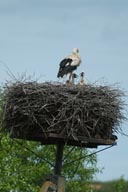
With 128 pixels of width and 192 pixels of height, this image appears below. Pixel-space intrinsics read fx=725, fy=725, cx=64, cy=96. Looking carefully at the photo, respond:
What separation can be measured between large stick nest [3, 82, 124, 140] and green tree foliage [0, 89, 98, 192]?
12.0 ft

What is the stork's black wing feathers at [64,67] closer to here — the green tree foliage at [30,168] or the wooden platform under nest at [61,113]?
the wooden platform under nest at [61,113]

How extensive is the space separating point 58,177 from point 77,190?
16950mm

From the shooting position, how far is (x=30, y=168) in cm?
2422

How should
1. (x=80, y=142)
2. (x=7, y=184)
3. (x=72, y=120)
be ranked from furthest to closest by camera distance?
1. (x=7, y=184)
2. (x=80, y=142)
3. (x=72, y=120)

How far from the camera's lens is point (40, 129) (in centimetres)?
1040

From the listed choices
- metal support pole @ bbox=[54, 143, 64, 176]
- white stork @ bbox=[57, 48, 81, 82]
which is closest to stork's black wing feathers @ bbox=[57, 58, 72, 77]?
white stork @ bbox=[57, 48, 81, 82]

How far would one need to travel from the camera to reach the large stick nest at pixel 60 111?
404 inches

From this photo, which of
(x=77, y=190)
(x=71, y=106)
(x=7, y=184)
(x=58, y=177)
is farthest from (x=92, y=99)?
(x=77, y=190)

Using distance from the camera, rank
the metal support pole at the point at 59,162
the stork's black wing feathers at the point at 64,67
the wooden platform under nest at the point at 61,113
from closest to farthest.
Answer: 1. the wooden platform under nest at the point at 61,113
2. the metal support pole at the point at 59,162
3. the stork's black wing feathers at the point at 64,67

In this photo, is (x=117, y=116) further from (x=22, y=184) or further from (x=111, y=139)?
(x=22, y=184)

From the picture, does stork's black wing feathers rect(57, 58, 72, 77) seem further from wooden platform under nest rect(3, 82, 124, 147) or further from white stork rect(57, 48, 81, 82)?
wooden platform under nest rect(3, 82, 124, 147)

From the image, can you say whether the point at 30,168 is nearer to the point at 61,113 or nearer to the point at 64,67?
Result: the point at 64,67

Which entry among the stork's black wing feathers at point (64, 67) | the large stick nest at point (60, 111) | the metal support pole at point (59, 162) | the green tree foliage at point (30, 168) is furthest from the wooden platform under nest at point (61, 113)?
the green tree foliage at point (30, 168)

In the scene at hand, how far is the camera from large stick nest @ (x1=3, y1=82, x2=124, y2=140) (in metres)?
10.3
